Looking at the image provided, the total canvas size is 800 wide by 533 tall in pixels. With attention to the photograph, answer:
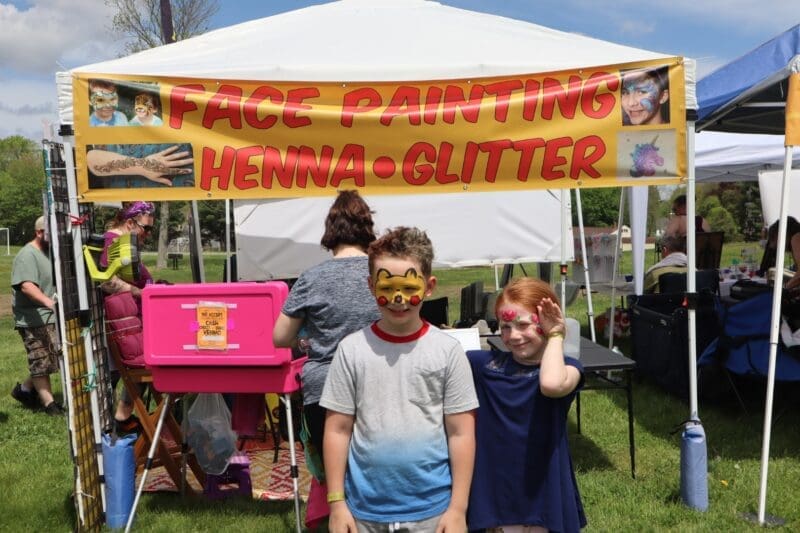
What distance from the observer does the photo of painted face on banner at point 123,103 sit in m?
3.46

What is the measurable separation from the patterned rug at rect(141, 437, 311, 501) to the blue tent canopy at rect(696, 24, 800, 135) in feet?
11.8

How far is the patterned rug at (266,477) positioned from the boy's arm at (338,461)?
7.22 feet

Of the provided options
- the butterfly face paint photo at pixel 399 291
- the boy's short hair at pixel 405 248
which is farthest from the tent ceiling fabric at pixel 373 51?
the butterfly face paint photo at pixel 399 291

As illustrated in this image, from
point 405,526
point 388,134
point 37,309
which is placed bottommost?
point 405,526

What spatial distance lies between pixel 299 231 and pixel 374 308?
3.83m

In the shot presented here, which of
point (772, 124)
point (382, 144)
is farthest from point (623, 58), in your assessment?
point (772, 124)

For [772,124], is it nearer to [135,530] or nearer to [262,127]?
[262,127]

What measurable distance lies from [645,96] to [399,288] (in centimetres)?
216

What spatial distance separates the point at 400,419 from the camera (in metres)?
2.11

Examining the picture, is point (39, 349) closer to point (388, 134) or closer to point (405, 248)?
point (388, 134)

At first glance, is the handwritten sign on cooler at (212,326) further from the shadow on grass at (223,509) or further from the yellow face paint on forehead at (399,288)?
the yellow face paint on forehead at (399,288)

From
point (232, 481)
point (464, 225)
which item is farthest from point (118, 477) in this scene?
point (464, 225)

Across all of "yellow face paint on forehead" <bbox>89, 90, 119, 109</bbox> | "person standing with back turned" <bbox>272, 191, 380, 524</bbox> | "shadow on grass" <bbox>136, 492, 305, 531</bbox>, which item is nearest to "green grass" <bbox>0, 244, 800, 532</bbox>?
"shadow on grass" <bbox>136, 492, 305, 531</bbox>

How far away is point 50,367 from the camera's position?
21.0 ft
